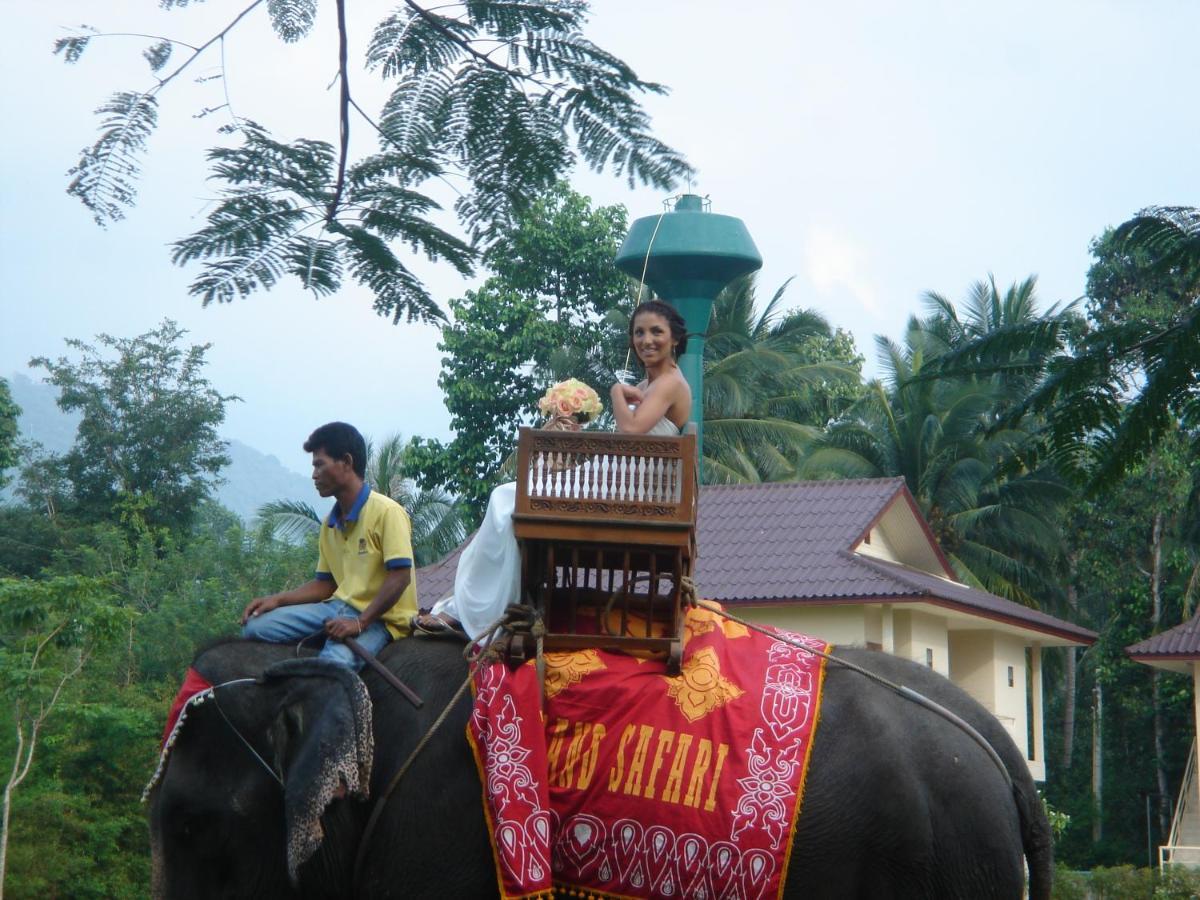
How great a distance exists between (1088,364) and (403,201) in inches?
77.9

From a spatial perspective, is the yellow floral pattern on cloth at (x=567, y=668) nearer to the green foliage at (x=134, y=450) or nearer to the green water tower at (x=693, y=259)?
the green water tower at (x=693, y=259)

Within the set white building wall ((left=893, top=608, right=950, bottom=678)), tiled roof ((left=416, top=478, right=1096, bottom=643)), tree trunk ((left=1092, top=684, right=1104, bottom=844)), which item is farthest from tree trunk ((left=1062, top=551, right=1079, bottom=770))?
white building wall ((left=893, top=608, right=950, bottom=678))

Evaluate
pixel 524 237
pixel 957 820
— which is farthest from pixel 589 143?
pixel 957 820

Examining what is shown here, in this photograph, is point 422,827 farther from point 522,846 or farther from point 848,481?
point 848,481

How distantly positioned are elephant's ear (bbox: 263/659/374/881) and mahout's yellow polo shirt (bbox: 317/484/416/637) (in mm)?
410

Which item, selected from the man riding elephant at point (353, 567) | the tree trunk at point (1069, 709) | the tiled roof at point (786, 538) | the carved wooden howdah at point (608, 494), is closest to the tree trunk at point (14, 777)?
the tiled roof at point (786, 538)

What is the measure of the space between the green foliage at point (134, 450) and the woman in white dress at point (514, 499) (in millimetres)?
36299

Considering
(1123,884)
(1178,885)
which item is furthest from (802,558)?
(1178,885)

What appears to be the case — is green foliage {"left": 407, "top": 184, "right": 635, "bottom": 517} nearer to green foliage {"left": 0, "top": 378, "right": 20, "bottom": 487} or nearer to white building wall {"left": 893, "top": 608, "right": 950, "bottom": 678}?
white building wall {"left": 893, "top": 608, "right": 950, "bottom": 678}

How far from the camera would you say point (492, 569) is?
6.14 m

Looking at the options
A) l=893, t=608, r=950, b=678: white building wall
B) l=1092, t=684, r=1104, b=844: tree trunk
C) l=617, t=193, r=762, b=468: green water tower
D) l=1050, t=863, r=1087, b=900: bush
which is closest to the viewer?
l=617, t=193, r=762, b=468: green water tower

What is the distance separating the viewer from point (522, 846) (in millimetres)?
5598

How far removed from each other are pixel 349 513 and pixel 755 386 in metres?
27.1

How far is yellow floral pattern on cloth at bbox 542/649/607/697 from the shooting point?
5902 millimetres
